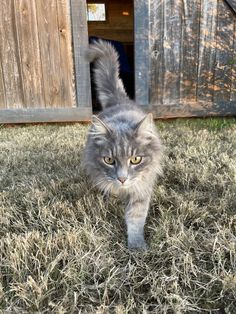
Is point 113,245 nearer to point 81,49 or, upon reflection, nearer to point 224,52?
point 81,49

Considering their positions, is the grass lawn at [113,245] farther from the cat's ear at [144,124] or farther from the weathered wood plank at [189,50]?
the weathered wood plank at [189,50]

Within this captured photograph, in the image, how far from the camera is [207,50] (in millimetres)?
3553

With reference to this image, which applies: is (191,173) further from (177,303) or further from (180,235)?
(177,303)

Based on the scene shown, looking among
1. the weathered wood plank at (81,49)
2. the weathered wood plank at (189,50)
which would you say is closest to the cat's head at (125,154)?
the weathered wood plank at (81,49)

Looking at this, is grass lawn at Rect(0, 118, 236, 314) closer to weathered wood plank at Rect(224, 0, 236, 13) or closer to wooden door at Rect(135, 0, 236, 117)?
wooden door at Rect(135, 0, 236, 117)

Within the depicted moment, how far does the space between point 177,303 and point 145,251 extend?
27 cm

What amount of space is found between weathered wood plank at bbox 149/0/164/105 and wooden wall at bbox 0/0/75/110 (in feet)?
3.33

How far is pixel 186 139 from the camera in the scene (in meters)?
2.74

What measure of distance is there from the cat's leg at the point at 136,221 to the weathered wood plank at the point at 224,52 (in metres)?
2.79

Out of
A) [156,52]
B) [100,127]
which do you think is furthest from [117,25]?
[100,127]

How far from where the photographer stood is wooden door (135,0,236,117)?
3430mm

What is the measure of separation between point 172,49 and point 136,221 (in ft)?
9.38

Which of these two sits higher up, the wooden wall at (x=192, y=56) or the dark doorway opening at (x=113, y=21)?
the dark doorway opening at (x=113, y=21)

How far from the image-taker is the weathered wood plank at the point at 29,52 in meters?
3.35
